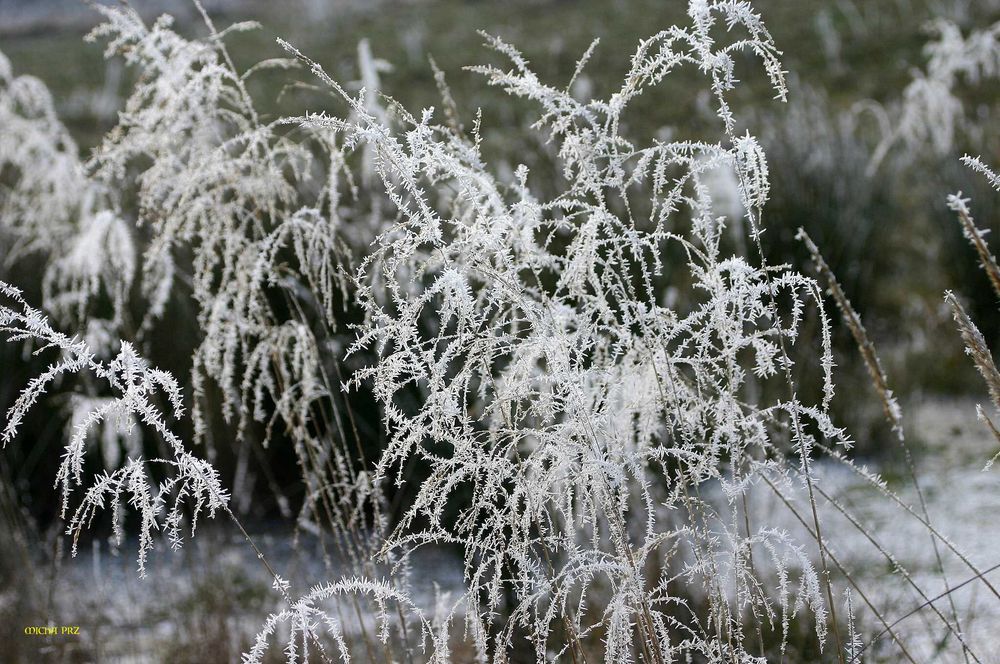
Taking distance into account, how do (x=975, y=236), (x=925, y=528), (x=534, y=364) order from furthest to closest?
(x=925, y=528), (x=534, y=364), (x=975, y=236)

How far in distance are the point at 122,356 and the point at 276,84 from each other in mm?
19767

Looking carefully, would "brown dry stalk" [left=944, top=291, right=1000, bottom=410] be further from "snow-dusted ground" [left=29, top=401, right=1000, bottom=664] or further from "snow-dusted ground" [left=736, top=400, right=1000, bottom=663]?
"snow-dusted ground" [left=29, top=401, right=1000, bottom=664]

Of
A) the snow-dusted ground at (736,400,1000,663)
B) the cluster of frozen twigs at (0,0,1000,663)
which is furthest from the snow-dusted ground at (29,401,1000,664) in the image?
the cluster of frozen twigs at (0,0,1000,663)

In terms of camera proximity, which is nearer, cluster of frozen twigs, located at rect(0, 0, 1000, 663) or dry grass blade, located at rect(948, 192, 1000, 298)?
dry grass blade, located at rect(948, 192, 1000, 298)

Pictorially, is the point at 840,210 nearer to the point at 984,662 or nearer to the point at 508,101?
the point at 984,662

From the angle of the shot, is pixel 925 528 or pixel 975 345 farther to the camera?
pixel 925 528

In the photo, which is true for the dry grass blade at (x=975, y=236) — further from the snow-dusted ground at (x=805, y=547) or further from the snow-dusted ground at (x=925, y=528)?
the snow-dusted ground at (x=805, y=547)

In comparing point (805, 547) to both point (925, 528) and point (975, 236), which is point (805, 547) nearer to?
point (925, 528)

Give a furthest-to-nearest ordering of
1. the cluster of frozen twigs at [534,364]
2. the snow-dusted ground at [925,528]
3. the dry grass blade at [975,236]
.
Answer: the snow-dusted ground at [925,528] → the cluster of frozen twigs at [534,364] → the dry grass blade at [975,236]

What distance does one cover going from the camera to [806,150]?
16.3 feet

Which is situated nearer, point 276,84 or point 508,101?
point 508,101

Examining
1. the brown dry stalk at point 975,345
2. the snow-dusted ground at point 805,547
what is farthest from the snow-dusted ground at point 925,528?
the brown dry stalk at point 975,345

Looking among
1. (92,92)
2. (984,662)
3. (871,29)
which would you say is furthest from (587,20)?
(984,662)

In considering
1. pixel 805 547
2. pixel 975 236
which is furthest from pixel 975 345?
pixel 805 547
